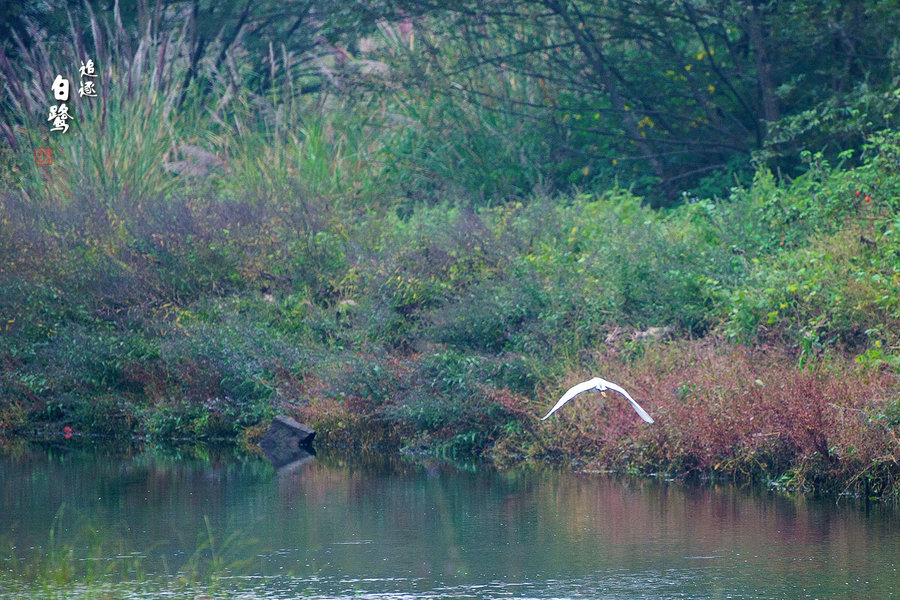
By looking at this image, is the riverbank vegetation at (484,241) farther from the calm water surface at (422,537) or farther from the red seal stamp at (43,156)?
the calm water surface at (422,537)

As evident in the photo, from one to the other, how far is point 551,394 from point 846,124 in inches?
284

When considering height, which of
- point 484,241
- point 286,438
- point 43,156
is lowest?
point 286,438

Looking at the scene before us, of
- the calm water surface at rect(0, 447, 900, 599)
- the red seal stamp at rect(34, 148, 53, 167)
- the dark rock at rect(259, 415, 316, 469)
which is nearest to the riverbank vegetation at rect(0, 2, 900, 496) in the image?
the red seal stamp at rect(34, 148, 53, 167)

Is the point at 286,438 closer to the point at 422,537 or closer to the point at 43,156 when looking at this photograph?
the point at 422,537

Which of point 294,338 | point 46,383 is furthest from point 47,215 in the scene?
point 294,338

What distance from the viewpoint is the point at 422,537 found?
9.94 m

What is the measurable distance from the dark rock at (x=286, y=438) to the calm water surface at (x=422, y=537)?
1.65 metres

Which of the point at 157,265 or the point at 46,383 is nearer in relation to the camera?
the point at 46,383

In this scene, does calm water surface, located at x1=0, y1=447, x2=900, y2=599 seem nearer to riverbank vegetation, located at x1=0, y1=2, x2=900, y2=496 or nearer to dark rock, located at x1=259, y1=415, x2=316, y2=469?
riverbank vegetation, located at x1=0, y1=2, x2=900, y2=496

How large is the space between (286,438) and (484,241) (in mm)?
4289

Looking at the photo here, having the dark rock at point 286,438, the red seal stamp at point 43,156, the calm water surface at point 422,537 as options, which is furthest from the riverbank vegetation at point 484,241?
the calm water surface at point 422,537

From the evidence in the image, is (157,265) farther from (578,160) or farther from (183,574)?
(183,574)

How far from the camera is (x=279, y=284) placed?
62.5ft

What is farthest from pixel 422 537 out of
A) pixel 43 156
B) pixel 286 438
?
pixel 43 156
